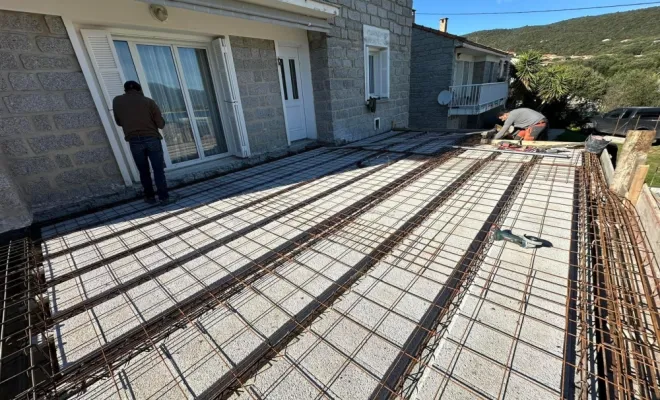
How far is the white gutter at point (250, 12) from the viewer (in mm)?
3111

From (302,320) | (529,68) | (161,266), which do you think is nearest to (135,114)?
(161,266)

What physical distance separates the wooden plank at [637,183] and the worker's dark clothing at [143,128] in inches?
191

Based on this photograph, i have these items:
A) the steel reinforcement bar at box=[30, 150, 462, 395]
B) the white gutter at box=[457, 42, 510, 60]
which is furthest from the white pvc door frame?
the white gutter at box=[457, 42, 510, 60]

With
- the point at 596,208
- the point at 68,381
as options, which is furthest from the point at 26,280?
the point at 596,208

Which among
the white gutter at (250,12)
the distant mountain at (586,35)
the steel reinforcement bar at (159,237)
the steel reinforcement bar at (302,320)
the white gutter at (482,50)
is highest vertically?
the distant mountain at (586,35)

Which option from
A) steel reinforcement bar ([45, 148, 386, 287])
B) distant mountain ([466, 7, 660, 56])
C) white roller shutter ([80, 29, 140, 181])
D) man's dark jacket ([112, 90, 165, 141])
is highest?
distant mountain ([466, 7, 660, 56])

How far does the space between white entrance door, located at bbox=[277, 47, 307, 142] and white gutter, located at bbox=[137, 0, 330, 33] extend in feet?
2.24

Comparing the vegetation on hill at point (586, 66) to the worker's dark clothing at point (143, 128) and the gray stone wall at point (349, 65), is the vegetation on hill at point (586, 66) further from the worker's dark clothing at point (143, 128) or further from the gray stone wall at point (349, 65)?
the worker's dark clothing at point (143, 128)

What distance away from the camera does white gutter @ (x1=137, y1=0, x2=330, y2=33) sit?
3111 mm

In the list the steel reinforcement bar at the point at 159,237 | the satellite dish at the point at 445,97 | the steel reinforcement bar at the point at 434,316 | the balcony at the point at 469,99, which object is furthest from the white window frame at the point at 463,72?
the steel reinforcement bar at the point at 434,316

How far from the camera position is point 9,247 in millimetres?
2289

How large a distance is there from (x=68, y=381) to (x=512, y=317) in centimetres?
215

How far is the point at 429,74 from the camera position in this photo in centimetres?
1076

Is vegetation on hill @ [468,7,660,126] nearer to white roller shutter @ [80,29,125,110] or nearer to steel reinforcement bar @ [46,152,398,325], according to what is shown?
steel reinforcement bar @ [46,152,398,325]
